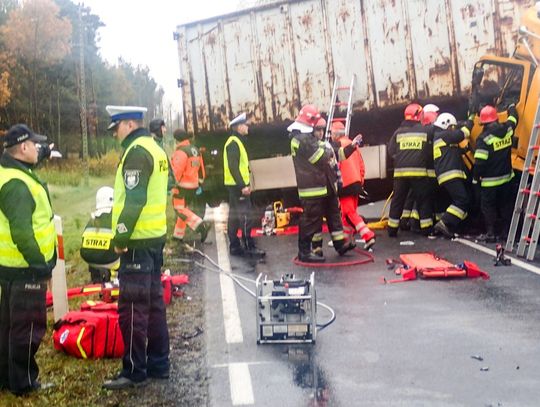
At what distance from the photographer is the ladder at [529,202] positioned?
7871mm

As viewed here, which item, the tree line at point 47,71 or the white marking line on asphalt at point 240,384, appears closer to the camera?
the white marking line on asphalt at point 240,384

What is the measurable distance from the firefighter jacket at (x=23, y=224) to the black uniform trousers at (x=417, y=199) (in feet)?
21.2

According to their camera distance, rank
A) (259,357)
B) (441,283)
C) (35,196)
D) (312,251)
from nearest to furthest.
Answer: (35,196)
(259,357)
(441,283)
(312,251)

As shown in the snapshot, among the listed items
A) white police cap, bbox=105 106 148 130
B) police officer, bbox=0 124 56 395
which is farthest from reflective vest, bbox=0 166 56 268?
white police cap, bbox=105 106 148 130

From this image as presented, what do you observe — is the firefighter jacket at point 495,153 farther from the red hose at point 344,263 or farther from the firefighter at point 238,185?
the firefighter at point 238,185

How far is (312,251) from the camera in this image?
28.2 ft

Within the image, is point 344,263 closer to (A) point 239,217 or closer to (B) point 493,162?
(A) point 239,217

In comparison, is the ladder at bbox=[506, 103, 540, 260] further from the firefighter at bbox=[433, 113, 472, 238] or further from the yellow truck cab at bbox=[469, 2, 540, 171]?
the firefighter at bbox=[433, 113, 472, 238]

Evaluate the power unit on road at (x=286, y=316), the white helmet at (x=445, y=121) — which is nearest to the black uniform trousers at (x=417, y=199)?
the white helmet at (x=445, y=121)

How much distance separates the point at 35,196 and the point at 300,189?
4.35 metres

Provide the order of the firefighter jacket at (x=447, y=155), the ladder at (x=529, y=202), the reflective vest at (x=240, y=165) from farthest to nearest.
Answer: the firefighter jacket at (x=447, y=155), the reflective vest at (x=240, y=165), the ladder at (x=529, y=202)

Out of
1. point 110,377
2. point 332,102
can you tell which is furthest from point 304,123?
point 110,377

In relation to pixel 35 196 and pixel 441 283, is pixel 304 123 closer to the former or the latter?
pixel 441 283

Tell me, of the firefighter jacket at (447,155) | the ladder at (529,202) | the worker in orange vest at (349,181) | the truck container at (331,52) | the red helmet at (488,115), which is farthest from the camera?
the truck container at (331,52)
